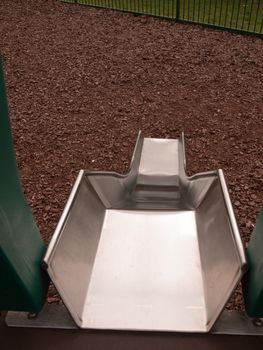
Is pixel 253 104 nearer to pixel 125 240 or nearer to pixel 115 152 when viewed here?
pixel 115 152

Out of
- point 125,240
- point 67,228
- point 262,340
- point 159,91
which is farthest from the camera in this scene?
point 159,91

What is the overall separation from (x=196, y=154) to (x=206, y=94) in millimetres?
1149

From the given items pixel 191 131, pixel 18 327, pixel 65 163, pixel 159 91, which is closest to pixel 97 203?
pixel 18 327

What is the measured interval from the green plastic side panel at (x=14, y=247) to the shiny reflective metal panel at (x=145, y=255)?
7 cm

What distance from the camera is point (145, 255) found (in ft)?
4.87

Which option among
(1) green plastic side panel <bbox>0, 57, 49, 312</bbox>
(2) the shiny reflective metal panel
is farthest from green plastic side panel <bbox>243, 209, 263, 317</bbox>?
(1) green plastic side panel <bbox>0, 57, 49, 312</bbox>

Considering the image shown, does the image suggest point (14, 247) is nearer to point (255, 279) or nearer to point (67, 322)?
point (67, 322)

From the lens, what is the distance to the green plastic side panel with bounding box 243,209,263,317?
3.61ft

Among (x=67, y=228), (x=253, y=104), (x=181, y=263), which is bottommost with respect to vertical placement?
(x=253, y=104)

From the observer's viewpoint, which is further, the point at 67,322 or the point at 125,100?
the point at 125,100

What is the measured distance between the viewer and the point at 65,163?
2.90 metres

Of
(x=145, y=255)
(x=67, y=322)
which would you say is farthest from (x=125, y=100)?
(x=67, y=322)

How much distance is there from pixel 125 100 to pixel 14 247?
9.40 feet

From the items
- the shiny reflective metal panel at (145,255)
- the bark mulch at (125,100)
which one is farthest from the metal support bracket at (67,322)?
the bark mulch at (125,100)
